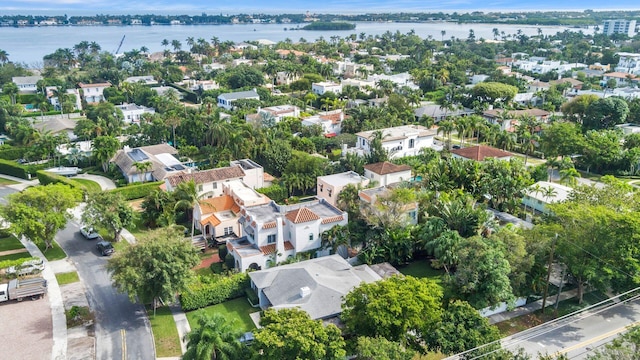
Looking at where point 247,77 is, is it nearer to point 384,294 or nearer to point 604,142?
point 604,142

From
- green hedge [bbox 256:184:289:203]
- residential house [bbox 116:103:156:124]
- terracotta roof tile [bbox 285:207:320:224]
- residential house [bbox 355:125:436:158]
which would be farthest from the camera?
residential house [bbox 116:103:156:124]

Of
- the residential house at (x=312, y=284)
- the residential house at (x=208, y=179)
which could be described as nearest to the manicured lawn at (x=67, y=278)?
the residential house at (x=208, y=179)

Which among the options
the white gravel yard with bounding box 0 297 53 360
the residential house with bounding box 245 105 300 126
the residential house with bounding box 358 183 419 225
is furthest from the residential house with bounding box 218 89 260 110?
the white gravel yard with bounding box 0 297 53 360

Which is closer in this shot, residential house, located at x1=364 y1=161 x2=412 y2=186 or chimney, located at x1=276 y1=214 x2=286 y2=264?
chimney, located at x1=276 y1=214 x2=286 y2=264

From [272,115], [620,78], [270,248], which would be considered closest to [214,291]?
[270,248]

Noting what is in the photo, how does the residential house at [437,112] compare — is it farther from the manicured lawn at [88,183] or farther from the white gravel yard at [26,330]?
the white gravel yard at [26,330]

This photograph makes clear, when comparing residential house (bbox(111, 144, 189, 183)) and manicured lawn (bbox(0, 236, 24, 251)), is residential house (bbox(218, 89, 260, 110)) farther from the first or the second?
manicured lawn (bbox(0, 236, 24, 251))

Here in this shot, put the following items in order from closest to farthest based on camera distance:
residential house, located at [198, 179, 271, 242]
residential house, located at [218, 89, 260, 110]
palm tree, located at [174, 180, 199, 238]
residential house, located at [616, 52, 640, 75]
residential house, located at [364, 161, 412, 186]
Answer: palm tree, located at [174, 180, 199, 238], residential house, located at [198, 179, 271, 242], residential house, located at [364, 161, 412, 186], residential house, located at [218, 89, 260, 110], residential house, located at [616, 52, 640, 75]

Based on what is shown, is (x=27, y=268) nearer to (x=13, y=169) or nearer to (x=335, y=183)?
(x=335, y=183)
